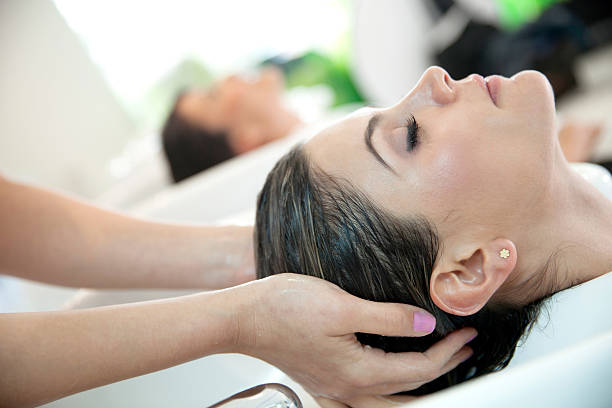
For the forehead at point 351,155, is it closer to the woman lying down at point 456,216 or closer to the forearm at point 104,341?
the woman lying down at point 456,216

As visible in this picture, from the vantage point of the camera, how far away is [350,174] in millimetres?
944

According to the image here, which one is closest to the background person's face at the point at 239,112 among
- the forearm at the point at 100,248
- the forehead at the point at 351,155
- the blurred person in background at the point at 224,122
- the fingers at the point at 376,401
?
the blurred person in background at the point at 224,122

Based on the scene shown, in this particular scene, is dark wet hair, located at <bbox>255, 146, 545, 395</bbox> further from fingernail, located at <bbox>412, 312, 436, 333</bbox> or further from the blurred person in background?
the blurred person in background

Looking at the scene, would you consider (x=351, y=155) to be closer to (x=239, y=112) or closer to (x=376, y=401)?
(x=376, y=401)

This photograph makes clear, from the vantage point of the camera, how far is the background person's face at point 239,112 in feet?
8.36

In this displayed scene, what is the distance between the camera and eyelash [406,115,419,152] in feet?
3.06

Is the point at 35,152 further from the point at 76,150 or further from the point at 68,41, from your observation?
the point at 68,41

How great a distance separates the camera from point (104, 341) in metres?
0.81

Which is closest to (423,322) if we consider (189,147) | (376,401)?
(376,401)

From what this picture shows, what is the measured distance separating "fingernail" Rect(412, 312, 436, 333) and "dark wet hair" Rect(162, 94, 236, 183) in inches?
69.3

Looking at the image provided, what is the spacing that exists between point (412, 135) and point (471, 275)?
0.79 feet

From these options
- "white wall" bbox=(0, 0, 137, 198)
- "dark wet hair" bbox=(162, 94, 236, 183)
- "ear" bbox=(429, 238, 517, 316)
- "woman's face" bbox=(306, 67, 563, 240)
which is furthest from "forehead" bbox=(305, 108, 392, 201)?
"white wall" bbox=(0, 0, 137, 198)

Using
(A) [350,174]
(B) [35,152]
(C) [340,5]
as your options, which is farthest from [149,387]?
(C) [340,5]

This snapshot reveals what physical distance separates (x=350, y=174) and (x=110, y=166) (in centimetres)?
299
